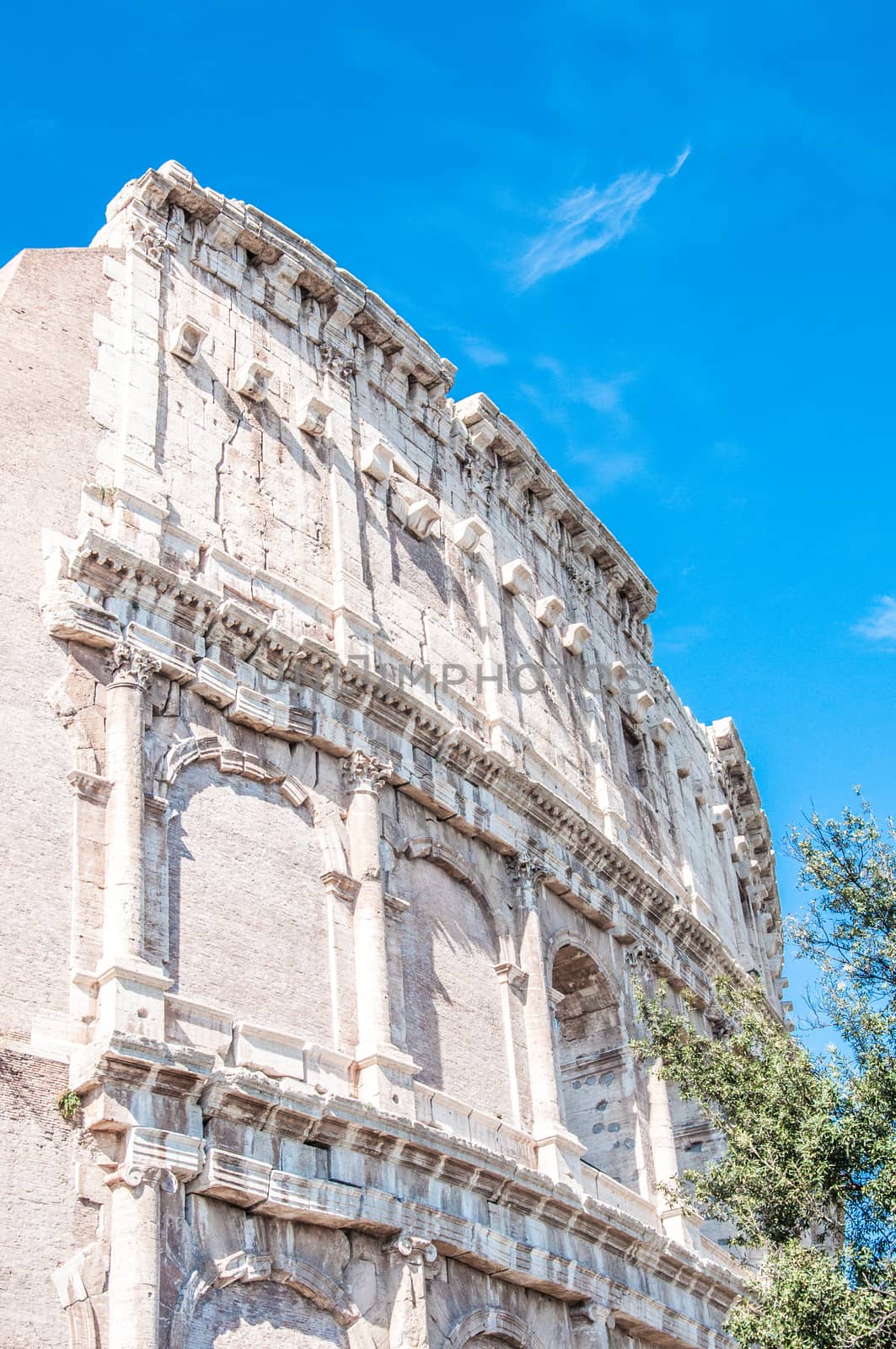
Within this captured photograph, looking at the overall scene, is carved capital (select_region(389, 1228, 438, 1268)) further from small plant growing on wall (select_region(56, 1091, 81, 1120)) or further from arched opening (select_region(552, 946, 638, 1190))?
arched opening (select_region(552, 946, 638, 1190))

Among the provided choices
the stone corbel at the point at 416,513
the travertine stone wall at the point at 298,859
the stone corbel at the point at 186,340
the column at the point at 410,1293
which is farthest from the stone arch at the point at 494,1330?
the stone corbel at the point at 186,340

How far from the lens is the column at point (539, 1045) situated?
62.7 ft

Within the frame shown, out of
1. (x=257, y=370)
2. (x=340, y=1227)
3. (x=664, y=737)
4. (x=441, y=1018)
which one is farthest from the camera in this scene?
(x=664, y=737)

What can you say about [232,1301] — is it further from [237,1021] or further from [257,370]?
[257,370]

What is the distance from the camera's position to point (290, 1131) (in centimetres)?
1531

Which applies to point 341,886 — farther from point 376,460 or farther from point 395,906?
point 376,460

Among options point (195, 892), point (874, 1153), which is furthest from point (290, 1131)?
point (874, 1153)

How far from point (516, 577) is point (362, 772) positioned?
6845 mm

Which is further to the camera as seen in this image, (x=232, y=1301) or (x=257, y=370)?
(x=257, y=370)

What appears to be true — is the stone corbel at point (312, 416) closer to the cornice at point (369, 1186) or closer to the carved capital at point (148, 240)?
the carved capital at point (148, 240)

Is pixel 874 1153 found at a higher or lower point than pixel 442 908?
lower

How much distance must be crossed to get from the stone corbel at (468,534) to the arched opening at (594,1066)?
576 cm

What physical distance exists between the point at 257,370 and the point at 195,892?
715cm

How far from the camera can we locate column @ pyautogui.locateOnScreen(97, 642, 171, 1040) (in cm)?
1465
